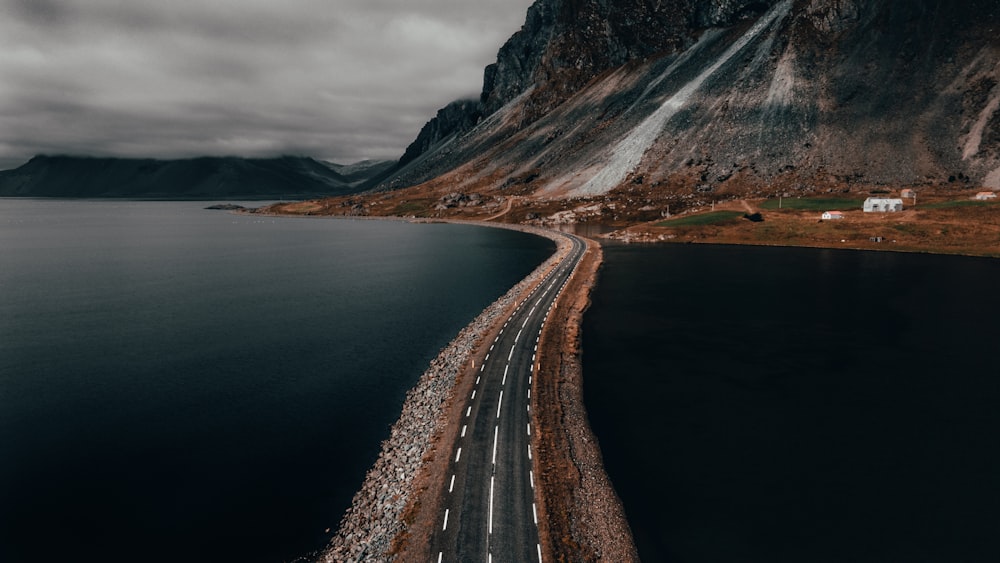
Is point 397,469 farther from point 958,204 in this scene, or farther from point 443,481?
point 958,204

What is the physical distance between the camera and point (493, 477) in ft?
104

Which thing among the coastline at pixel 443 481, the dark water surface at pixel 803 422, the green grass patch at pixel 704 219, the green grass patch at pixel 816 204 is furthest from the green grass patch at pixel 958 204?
the coastline at pixel 443 481

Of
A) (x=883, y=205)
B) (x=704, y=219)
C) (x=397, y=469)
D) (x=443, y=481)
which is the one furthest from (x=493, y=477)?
(x=883, y=205)

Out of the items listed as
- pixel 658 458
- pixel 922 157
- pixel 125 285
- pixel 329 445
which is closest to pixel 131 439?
pixel 329 445

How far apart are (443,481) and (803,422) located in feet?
101

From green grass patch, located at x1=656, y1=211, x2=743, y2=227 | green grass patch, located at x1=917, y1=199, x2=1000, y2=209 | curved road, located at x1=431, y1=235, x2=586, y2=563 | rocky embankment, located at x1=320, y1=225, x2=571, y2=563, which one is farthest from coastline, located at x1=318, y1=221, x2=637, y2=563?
green grass patch, located at x1=917, y1=199, x2=1000, y2=209

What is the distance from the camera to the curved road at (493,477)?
2628cm

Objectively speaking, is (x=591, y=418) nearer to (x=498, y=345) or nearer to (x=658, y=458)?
(x=658, y=458)

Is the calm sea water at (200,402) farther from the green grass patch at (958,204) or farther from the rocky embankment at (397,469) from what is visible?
the green grass patch at (958,204)

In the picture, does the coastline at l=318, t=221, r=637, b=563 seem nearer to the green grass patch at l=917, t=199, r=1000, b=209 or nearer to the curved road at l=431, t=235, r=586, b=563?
the curved road at l=431, t=235, r=586, b=563

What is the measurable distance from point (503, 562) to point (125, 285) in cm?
11149

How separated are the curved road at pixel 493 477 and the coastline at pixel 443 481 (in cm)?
84

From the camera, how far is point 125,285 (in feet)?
331

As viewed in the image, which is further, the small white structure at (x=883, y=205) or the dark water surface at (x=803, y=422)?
the small white structure at (x=883, y=205)
